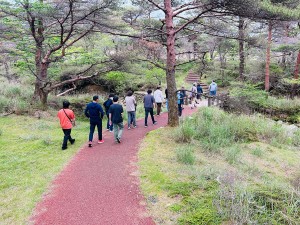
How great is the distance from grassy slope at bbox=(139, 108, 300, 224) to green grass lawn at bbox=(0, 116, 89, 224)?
86.7 inches

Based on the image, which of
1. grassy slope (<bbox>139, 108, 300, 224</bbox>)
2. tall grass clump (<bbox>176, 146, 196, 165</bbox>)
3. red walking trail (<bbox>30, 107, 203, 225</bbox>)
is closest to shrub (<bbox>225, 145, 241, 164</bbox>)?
grassy slope (<bbox>139, 108, 300, 224</bbox>)

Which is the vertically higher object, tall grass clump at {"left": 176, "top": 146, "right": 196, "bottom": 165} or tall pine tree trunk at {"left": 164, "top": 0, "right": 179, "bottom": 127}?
tall pine tree trunk at {"left": 164, "top": 0, "right": 179, "bottom": 127}

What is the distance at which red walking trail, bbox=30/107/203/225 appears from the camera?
404cm

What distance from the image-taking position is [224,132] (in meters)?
8.52

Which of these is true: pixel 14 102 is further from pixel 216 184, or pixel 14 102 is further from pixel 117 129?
pixel 216 184

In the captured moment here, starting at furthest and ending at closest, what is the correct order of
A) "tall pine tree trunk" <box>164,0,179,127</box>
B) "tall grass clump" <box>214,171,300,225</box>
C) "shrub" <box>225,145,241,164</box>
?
1. "tall pine tree trunk" <box>164,0,179,127</box>
2. "shrub" <box>225,145,241,164</box>
3. "tall grass clump" <box>214,171,300,225</box>

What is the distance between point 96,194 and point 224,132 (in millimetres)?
5315

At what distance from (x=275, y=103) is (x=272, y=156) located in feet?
31.7

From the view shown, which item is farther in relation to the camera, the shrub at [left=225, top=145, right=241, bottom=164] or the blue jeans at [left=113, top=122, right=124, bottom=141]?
the blue jeans at [left=113, top=122, right=124, bottom=141]

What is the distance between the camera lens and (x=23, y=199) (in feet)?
15.3

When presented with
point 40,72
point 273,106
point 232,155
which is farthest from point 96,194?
point 273,106

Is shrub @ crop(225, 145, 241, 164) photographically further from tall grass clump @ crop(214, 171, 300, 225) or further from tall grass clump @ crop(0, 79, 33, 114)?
tall grass clump @ crop(0, 79, 33, 114)

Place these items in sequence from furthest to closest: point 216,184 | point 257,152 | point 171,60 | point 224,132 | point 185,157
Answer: point 171,60, point 224,132, point 257,152, point 185,157, point 216,184

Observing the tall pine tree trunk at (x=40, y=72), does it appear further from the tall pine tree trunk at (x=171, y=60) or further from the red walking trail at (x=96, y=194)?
the tall pine tree trunk at (x=171, y=60)
